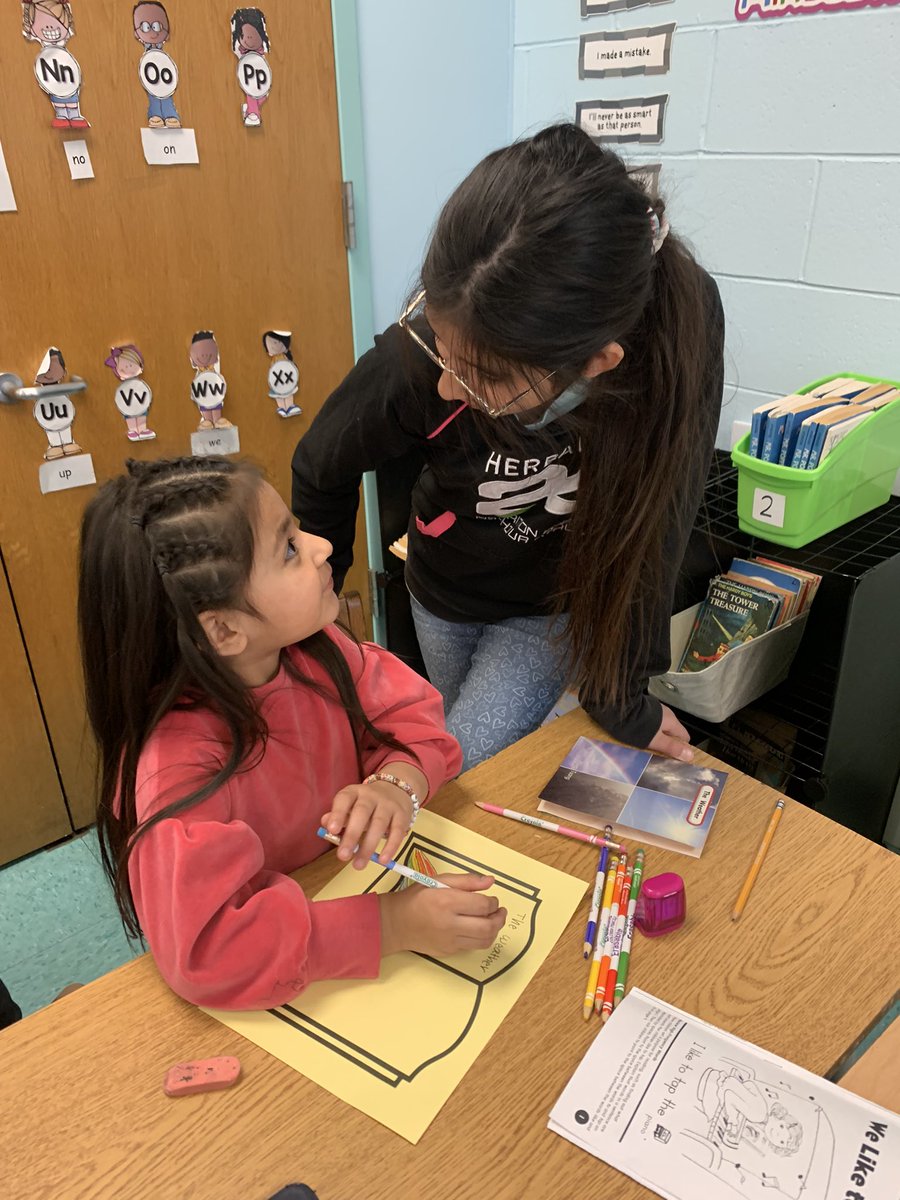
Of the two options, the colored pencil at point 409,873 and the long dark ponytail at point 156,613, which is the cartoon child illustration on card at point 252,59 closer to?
the long dark ponytail at point 156,613

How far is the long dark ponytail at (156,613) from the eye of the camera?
80 centimetres

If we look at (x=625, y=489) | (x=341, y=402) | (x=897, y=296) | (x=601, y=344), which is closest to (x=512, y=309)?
(x=601, y=344)

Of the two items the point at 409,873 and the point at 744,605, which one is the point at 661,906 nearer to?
the point at 409,873

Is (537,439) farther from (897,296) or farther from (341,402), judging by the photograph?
(897,296)

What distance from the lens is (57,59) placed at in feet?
5.05

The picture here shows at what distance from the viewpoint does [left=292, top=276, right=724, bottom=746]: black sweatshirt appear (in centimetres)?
112

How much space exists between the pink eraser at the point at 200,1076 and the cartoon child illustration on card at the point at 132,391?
57.2 inches

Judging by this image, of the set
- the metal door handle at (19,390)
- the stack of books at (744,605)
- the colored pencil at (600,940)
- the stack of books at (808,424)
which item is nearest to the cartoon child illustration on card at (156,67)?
the metal door handle at (19,390)

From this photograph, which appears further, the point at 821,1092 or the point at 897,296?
the point at 897,296

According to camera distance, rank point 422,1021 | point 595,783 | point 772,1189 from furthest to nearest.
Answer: point 595,783, point 422,1021, point 772,1189

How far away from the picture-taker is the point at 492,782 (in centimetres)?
100

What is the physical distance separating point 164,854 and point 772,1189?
52 centimetres

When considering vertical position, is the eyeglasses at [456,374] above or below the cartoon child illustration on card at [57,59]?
below

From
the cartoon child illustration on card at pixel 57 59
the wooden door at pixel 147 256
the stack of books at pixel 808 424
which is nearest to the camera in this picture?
the stack of books at pixel 808 424
